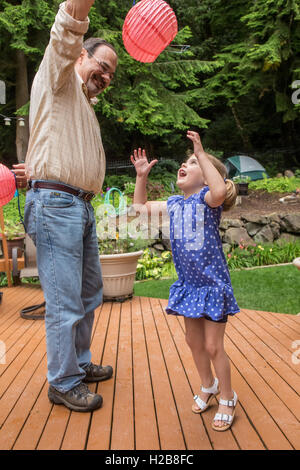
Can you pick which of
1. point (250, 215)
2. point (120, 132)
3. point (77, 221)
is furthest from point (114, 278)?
point (120, 132)

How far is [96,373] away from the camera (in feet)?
7.53

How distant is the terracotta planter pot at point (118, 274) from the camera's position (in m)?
3.98

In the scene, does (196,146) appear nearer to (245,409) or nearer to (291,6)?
(245,409)

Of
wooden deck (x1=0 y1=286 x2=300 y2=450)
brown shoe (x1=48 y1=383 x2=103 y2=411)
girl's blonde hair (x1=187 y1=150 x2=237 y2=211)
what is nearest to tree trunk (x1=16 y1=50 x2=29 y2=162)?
wooden deck (x1=0 y1=286 x2=300 y2=450)

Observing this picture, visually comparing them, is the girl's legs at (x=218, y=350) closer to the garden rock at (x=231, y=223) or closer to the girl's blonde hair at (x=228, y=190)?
the girl's blonde hair at (x=228, y=190)

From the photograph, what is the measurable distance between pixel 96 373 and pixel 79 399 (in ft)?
1.20

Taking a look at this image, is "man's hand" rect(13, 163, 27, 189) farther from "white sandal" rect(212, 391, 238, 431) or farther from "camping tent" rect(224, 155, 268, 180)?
"camping tent" rect(224, 155, 268, 180)

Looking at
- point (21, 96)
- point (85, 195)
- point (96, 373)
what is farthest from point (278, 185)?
point (85, 195)

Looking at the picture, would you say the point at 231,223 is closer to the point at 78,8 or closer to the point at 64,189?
the point at 64,189

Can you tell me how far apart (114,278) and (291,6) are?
871cm

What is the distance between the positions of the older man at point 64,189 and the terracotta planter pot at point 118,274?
196cm

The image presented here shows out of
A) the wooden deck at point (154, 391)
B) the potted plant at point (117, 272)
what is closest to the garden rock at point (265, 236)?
the potted plant at point (117, 272)

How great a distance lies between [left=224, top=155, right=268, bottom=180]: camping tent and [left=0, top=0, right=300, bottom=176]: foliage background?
2.59 feet

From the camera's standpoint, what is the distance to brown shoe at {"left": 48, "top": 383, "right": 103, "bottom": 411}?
6.31 feet
